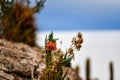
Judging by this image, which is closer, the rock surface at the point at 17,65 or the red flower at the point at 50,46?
the red flower at the point at 50,46

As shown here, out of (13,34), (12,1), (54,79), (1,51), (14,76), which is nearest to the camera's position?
(54,79)

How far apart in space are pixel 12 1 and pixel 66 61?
3.05 m

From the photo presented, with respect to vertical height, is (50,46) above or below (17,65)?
above

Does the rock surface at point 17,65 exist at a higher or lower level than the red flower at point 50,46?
lower

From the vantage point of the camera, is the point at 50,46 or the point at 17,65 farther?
the point at 17,65

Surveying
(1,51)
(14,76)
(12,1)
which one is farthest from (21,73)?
(12,1)

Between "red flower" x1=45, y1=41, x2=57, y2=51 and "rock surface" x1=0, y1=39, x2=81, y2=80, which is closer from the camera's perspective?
"red flower" x1=45, y1=41, x2=57, y2=51

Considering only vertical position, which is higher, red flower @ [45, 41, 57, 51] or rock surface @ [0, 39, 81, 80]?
red flower @ [45, 41, 57, 51]

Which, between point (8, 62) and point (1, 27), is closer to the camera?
point (8, 62)

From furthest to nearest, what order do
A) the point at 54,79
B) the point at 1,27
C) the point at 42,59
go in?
the point at 1,27
the point at 42,59
the point at 54,79

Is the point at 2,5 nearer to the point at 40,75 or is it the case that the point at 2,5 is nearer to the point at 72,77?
the point at 72,77

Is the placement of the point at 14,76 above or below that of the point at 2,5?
below

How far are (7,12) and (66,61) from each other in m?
3.19

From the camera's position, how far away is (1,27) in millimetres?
9266
